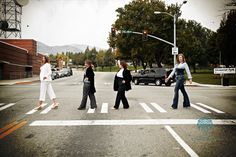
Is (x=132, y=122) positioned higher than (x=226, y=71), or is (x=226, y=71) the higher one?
(x=226, y=71)

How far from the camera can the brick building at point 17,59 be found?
40.3 meters

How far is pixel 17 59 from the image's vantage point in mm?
46844

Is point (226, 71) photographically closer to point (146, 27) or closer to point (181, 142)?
point (146, 27)

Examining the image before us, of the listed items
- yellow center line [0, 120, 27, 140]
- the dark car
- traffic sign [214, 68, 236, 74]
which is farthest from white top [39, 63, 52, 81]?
traffic sign [214, 68, 236, 74]

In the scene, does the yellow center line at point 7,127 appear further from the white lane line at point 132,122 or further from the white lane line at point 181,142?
the white lane line at point 181,142

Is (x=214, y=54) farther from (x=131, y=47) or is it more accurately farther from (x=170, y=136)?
(x=170, y=136)

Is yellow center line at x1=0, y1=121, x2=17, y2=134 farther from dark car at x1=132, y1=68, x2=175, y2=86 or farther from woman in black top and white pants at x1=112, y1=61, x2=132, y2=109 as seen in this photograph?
dark car at x1=132, y1=68, x2=175, y2=86

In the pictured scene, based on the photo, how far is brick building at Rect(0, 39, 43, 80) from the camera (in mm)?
40312

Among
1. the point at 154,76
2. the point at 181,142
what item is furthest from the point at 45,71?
the point at 154,76

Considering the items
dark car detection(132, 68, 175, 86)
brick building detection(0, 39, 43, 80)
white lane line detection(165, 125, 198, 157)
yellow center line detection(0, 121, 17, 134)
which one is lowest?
yellow center line detection(0, 121, 17, 134)

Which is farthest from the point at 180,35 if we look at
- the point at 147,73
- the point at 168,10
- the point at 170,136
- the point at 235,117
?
the point at 170,136

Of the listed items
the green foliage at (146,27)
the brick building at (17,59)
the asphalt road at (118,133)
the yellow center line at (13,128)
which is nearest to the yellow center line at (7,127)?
the asphalt road at (118,133)

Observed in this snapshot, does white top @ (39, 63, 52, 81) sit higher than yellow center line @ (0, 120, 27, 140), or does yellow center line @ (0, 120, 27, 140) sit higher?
white top @ (39, 63, 52, 81)

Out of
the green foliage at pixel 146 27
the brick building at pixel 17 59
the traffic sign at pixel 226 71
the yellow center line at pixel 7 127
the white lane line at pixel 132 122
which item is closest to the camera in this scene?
the yellow center line at pixel 7 127
